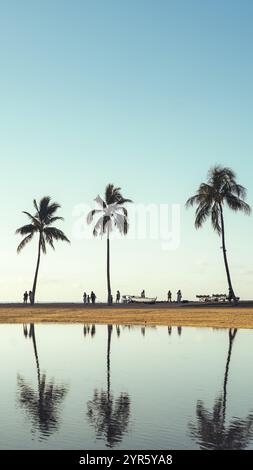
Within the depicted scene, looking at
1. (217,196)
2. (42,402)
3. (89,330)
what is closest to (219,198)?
(217,196)

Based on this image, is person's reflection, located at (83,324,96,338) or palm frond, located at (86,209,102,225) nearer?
person's reflection, located at (83,324,96,338)

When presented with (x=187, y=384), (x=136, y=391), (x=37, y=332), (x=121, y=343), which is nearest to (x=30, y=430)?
(x=136, y=391)

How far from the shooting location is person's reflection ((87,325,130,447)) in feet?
47.6

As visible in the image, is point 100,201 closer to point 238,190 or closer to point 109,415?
point 238,190

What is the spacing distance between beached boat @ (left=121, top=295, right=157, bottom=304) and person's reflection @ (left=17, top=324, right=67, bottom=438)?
53.0 m

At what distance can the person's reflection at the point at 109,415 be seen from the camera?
571 inches

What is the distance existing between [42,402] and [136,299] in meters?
59.5

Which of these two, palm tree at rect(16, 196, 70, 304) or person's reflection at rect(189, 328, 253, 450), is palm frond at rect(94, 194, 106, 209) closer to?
palm tree at rect(16, 196, 70, 304)

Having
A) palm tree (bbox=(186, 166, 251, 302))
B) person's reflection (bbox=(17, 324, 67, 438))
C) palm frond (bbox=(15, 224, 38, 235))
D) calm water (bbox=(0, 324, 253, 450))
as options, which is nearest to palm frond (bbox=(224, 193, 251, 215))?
palm tree (bbox=(186, 166, 251, 302))

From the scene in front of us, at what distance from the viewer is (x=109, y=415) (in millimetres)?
16516

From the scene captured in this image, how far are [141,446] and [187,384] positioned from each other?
25.4 ft

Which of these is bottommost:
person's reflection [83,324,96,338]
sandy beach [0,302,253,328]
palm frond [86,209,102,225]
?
person's reflection [83,324,96,338]

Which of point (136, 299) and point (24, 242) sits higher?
point (24, 242)
